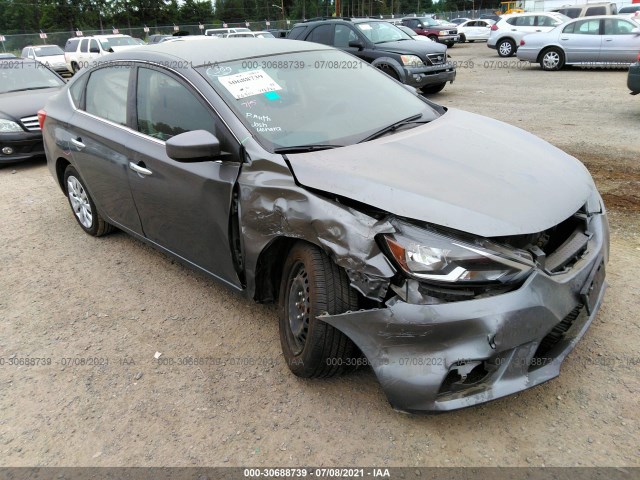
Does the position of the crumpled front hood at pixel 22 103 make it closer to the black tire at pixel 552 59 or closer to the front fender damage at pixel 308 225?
the front fender damage at pixel 308 225

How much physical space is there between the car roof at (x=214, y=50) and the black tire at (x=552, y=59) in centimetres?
1366

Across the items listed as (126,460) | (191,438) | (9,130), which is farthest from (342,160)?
(9,130)

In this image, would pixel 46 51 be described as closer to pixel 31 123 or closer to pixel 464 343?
pixel 31 123

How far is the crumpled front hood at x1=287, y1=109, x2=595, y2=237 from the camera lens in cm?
227

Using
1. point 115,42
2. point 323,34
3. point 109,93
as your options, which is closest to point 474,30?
point 115,42

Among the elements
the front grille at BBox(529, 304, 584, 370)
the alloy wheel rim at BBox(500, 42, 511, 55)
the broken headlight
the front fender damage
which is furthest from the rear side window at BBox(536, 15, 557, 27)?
the broken headlight

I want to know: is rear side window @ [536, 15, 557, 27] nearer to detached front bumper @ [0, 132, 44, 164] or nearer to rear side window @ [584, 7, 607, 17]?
rear side window @ [584, 7, 607, 17]

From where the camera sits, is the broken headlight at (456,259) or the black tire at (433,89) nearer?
the broken headlight at (456,259)

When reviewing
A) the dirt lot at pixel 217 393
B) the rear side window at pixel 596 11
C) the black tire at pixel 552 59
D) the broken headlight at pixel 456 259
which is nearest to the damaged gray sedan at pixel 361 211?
the broken headlight at pixel 456 259

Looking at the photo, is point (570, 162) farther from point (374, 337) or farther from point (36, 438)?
point (36, 438)

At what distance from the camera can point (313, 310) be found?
2.50 meters

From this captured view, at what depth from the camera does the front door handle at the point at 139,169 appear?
3484 mm

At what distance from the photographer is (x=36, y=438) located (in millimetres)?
2600

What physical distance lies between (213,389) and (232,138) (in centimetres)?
141
